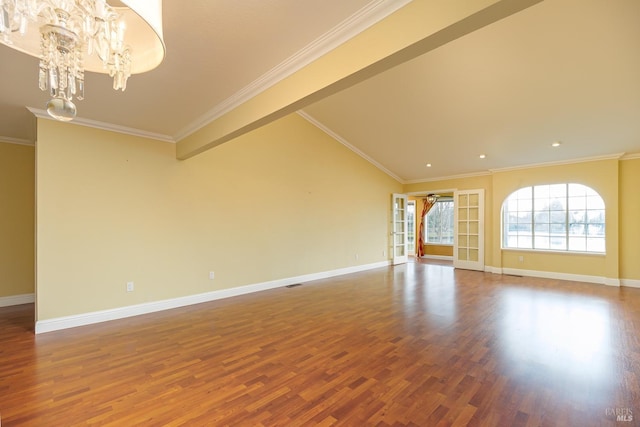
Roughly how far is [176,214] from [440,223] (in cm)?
900

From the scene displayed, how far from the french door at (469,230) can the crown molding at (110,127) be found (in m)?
7.19

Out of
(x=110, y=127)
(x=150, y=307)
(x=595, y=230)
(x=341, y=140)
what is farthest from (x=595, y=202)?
(x=110, y=127)

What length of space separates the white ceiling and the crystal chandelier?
0.52 metres

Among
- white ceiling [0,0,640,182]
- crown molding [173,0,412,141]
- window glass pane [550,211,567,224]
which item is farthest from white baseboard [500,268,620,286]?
crown molding [173,0,412,141]

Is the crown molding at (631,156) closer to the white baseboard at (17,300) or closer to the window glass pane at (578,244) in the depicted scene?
the window glass pane at (578,244)

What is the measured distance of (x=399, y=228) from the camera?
8.59 metres

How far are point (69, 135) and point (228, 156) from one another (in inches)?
82.2

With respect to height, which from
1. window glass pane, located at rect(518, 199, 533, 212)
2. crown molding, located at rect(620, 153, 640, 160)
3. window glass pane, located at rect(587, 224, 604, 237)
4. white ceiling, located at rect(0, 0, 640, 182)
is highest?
white ceiling, located at rect(0, 0, 640, 182)

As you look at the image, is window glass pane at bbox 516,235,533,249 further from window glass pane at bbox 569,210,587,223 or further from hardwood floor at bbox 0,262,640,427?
hardwood floor at bbox 0,262,640,427

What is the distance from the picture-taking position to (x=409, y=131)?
584 centimetres

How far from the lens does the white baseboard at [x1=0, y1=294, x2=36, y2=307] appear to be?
4.48 metres

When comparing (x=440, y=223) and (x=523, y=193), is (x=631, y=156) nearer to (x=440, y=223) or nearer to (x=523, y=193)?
(x=523, y=193)

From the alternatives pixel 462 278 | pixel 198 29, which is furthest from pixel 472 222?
pixel 198 29

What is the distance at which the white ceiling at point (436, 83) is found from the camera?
6.70 ft
